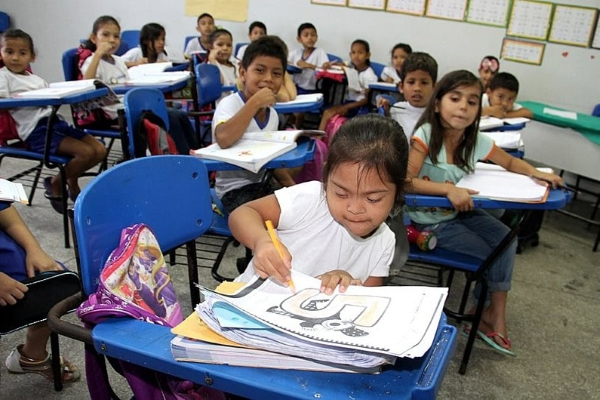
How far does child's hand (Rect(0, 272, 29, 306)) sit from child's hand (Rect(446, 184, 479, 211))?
1.22 meters

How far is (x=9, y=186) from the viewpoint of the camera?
1.28 m

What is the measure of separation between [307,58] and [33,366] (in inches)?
179

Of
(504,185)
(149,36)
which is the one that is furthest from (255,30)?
(504,185)

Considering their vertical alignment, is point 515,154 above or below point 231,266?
above

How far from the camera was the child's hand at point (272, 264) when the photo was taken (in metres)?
0.89

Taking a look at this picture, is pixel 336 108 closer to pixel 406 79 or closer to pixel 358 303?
pixel 406 79

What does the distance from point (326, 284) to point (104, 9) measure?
635cm

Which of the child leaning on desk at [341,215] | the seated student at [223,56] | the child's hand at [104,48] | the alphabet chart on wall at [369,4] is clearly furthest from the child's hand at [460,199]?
the alphabet chart on wall at [369,4]

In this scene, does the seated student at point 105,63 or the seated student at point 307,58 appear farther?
the seated student at point 307,58

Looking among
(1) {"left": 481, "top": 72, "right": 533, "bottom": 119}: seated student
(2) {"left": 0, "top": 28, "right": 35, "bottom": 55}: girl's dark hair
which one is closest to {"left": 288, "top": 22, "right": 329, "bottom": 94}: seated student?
(1) {"left": 481, "top": 72, "right": 533, "bottom": 119}: seated student

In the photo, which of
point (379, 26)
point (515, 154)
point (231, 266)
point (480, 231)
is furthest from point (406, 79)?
point (379, 26)

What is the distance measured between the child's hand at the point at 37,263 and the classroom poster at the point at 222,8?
4.91 m

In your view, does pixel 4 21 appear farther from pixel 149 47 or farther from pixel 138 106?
pixel 138 106

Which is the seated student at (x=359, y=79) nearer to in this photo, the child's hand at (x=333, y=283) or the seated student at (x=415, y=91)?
the seated student at (x=415, y=91)
